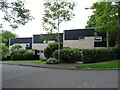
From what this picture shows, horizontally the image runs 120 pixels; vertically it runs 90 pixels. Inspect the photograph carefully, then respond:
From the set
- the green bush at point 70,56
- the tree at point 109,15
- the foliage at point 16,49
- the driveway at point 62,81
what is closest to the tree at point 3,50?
the foliage at point 16,49

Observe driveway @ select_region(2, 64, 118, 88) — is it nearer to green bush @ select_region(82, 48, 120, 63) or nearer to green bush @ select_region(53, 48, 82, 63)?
green bush @ select_region(82, 48, 120, 63)

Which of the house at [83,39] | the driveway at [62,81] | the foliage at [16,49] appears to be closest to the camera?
the driveway at [62,81]

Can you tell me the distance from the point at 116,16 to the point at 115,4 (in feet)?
5.84

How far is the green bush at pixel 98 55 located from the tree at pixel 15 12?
7738mm

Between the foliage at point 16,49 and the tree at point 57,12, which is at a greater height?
the tree at point 57,12

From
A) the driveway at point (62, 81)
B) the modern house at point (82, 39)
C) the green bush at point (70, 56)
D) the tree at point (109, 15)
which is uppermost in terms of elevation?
the tree at point (109, 15)

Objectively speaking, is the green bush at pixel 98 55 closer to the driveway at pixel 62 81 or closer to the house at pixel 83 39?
the house at pixel 83 39

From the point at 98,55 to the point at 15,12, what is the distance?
10.6 metres

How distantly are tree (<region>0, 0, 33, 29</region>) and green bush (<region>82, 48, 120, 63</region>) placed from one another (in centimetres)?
774

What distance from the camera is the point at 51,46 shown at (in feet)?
63.9

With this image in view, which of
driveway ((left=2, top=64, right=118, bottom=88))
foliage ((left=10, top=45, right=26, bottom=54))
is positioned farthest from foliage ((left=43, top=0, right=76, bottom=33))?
foliage ((left=10, top=45, right=26, bottom=54))

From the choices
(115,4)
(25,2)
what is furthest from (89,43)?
(25,2)

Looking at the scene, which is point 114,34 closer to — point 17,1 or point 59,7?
point 59,7

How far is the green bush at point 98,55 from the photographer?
13689 millimetres
